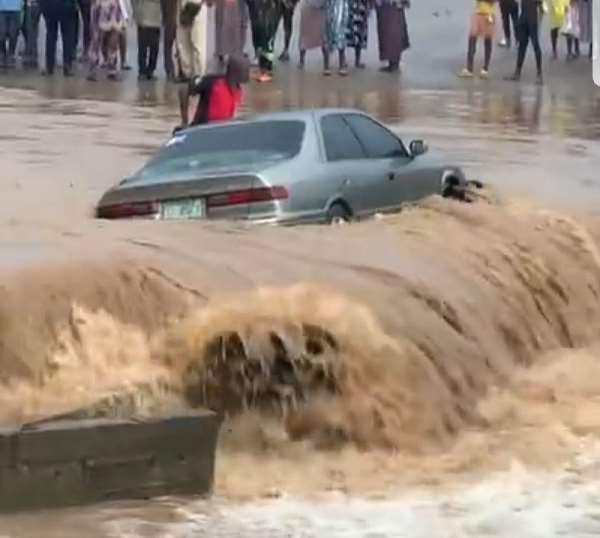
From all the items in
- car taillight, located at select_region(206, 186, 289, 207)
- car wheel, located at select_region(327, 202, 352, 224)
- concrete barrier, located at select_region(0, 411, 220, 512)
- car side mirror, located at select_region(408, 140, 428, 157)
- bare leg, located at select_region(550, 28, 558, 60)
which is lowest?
concrete barrier, located at select_region(0, 411, 220, 512)

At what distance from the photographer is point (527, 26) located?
3397 centimetres

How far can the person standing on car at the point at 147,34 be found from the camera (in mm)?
30953

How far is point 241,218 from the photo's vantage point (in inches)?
576

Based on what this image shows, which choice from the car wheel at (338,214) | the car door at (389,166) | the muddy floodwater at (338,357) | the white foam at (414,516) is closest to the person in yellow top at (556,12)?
the car door at (389,166)

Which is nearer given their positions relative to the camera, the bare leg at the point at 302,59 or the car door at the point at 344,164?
the car door at the point at 344,164

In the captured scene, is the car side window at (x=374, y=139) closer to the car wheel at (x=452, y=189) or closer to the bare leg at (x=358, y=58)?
the car wheel at (x=452, y=189)

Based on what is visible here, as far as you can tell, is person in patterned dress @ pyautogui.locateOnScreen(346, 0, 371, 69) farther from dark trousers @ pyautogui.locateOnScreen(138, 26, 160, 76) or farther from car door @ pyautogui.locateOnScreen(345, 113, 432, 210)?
car door @ pyautogui.locateOnScreen(345, 113, 432, 210)

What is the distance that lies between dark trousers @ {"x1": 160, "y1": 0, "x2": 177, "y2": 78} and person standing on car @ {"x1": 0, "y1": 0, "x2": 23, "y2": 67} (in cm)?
254

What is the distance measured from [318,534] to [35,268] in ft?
11.6

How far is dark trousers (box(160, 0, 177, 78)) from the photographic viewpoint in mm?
30156

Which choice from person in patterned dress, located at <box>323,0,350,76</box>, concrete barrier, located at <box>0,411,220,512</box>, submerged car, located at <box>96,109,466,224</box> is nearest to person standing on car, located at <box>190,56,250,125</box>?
submerged car, located at <box>96,109,466,224</box>

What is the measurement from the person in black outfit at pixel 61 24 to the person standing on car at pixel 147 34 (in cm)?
106

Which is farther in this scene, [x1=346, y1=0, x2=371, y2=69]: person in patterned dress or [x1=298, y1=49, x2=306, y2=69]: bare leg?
[x1=298, y1=49, x2=306, y2=69]: bare leg

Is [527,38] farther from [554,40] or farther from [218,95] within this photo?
[218,95]
